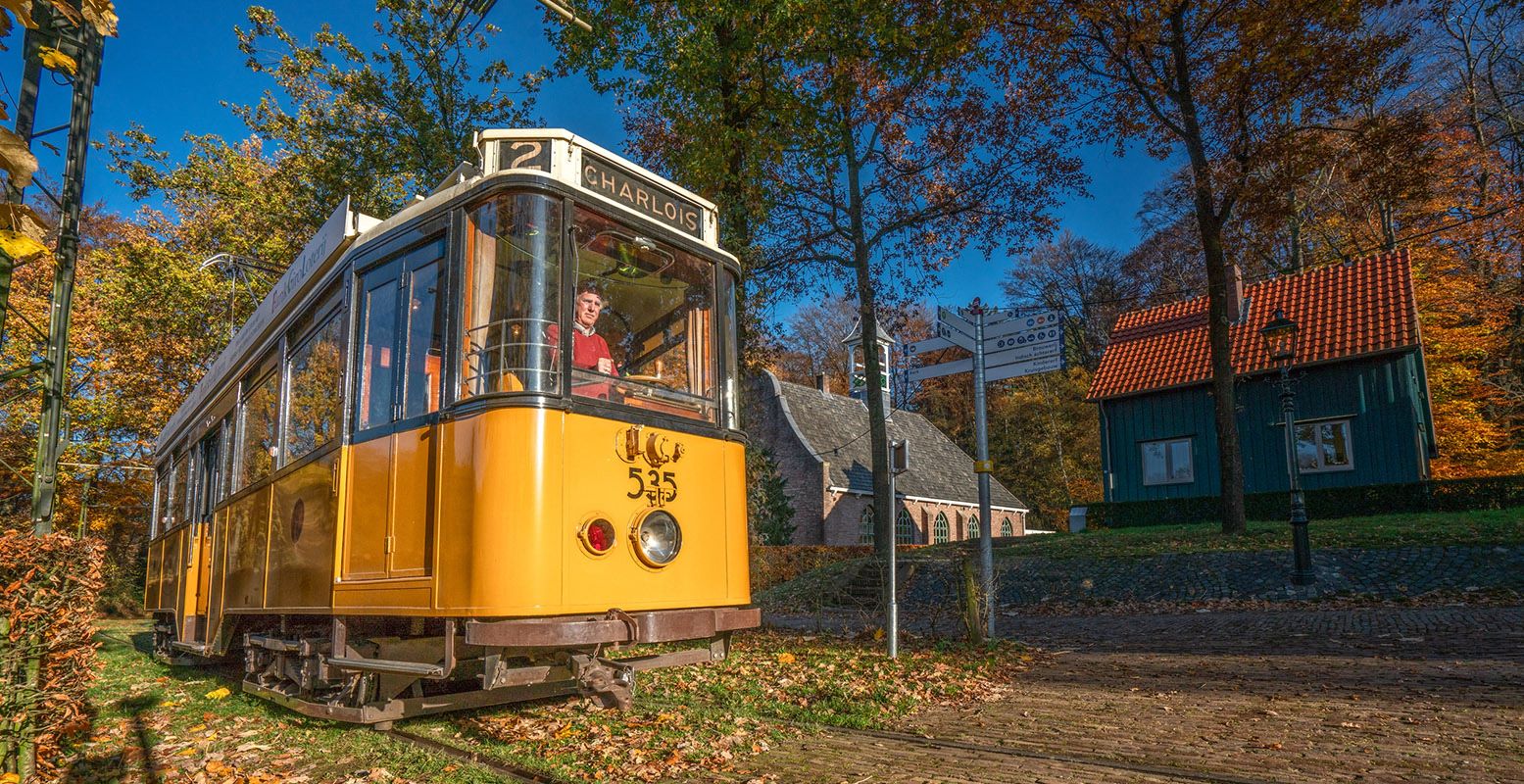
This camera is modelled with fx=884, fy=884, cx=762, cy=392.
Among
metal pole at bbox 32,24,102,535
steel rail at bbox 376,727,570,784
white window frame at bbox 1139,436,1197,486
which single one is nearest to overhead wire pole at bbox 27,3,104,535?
metal pole at bbox 32,24,102,535

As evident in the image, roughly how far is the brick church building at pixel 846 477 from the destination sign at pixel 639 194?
946 inches

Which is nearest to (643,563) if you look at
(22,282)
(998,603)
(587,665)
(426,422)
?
(587,665)

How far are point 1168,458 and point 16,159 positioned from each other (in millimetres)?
28854

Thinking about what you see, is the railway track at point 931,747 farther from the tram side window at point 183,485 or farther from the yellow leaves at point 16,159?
the tram side window at point 183,485

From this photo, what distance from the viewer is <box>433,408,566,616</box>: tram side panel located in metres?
4.68

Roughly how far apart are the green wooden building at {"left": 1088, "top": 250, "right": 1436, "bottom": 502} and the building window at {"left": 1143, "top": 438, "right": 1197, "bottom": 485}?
33 mm

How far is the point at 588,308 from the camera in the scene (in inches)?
213

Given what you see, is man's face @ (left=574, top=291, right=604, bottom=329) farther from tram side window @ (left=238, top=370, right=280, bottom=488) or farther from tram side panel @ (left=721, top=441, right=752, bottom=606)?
tram side window @ (left=238, top=370, right=280, bottom=488)

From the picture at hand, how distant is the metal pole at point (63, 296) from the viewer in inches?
302

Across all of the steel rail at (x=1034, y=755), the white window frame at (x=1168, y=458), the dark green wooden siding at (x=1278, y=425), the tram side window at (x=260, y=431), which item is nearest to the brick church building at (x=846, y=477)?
the dark green wooden siding at (x=1278, y=425)

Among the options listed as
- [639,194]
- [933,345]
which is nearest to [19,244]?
[639,194]

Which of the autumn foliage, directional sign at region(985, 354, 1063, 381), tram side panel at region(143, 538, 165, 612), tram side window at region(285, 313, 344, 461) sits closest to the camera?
the autumn foliage

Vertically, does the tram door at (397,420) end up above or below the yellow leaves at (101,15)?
below

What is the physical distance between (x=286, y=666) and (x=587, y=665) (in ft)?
10.4
